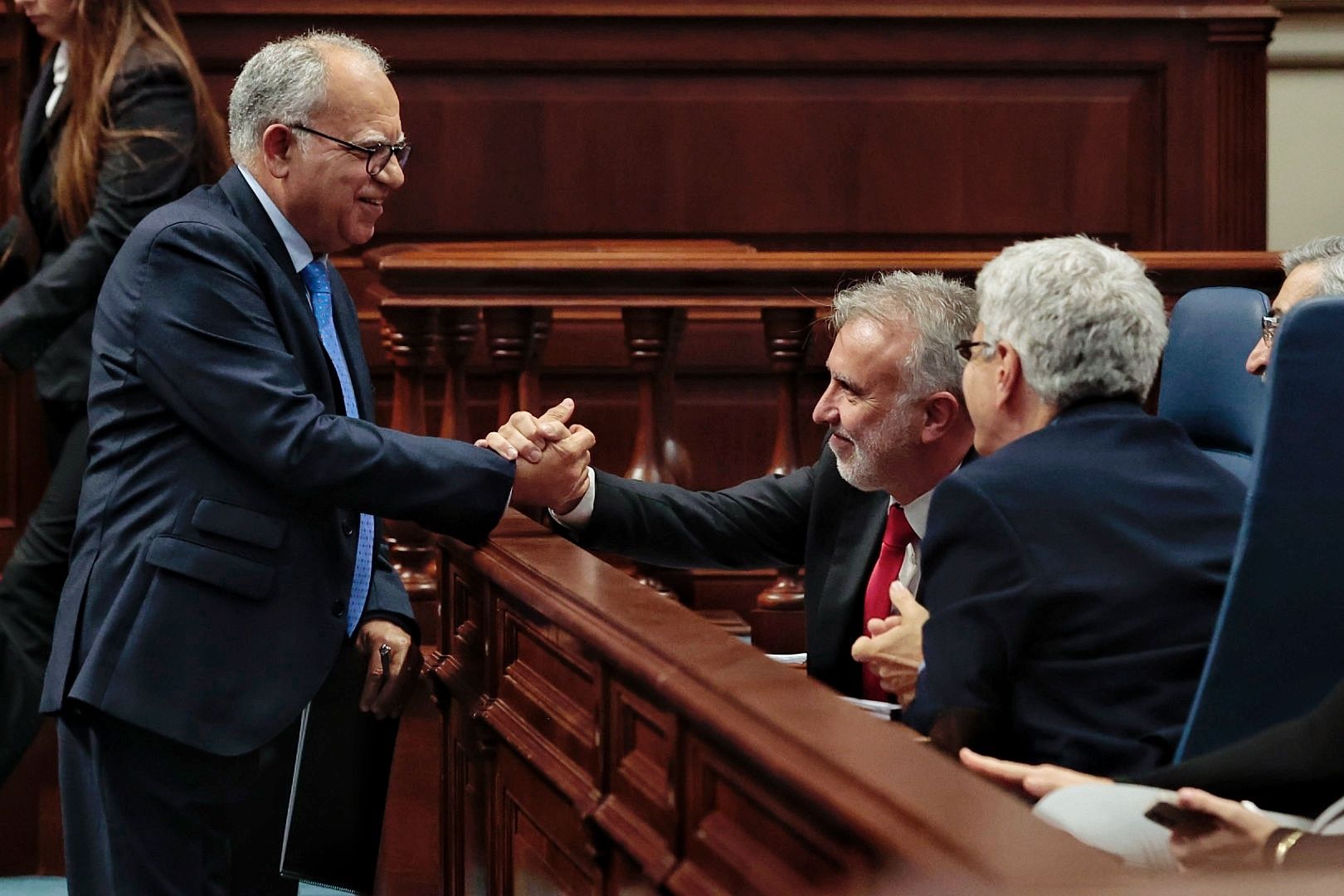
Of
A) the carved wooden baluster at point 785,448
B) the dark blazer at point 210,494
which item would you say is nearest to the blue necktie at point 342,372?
the dark blazer at point 210,494

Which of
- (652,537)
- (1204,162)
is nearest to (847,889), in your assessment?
(652,537)

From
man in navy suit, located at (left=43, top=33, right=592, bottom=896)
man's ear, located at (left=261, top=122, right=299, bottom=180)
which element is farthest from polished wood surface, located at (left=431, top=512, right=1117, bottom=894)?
man's ear, located at (left=261, top=122, right=299, bottom=180)

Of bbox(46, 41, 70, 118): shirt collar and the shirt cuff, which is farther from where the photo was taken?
bbox(46, 41, 70, 118): shirt collar

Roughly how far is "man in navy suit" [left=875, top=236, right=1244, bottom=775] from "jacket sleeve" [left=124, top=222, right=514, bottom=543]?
876 mm

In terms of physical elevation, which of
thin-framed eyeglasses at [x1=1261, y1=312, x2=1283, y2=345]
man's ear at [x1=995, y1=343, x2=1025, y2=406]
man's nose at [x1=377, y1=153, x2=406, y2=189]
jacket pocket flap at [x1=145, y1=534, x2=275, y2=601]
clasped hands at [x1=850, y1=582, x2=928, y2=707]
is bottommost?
clasped hands at [x1=850, y1=582, x2=928, y2=707]

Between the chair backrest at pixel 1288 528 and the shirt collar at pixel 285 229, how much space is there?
4.83 feet

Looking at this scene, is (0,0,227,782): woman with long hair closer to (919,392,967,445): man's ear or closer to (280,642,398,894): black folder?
(280,642,398,894): black folder

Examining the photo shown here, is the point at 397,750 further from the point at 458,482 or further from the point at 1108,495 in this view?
the point at 1108,495

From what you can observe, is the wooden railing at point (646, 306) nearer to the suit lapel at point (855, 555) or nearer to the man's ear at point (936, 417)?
the suit lapel at point (855, 555)

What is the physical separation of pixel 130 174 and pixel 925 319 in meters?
1.84

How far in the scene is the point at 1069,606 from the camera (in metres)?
1.88

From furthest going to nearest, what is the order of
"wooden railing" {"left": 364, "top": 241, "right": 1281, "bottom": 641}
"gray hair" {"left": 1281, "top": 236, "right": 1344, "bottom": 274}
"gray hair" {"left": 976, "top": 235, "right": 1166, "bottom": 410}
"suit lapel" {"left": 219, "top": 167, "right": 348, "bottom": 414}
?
"wooden railing" {"left": 364, "top": 241, "right": 1281, "bottom": 641} < "gray hair" {"left": 1281, "top": 236, "right": 1344, "bottom": 274} < "suit lapel" {"left": 219, "top": 167, "right": 348, "bottom": 414} < "gray hair" {"left": 976, "top": 235, "right": 1166, "bottom": 410}

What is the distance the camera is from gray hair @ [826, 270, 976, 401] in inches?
107

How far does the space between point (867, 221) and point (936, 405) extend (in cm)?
256
